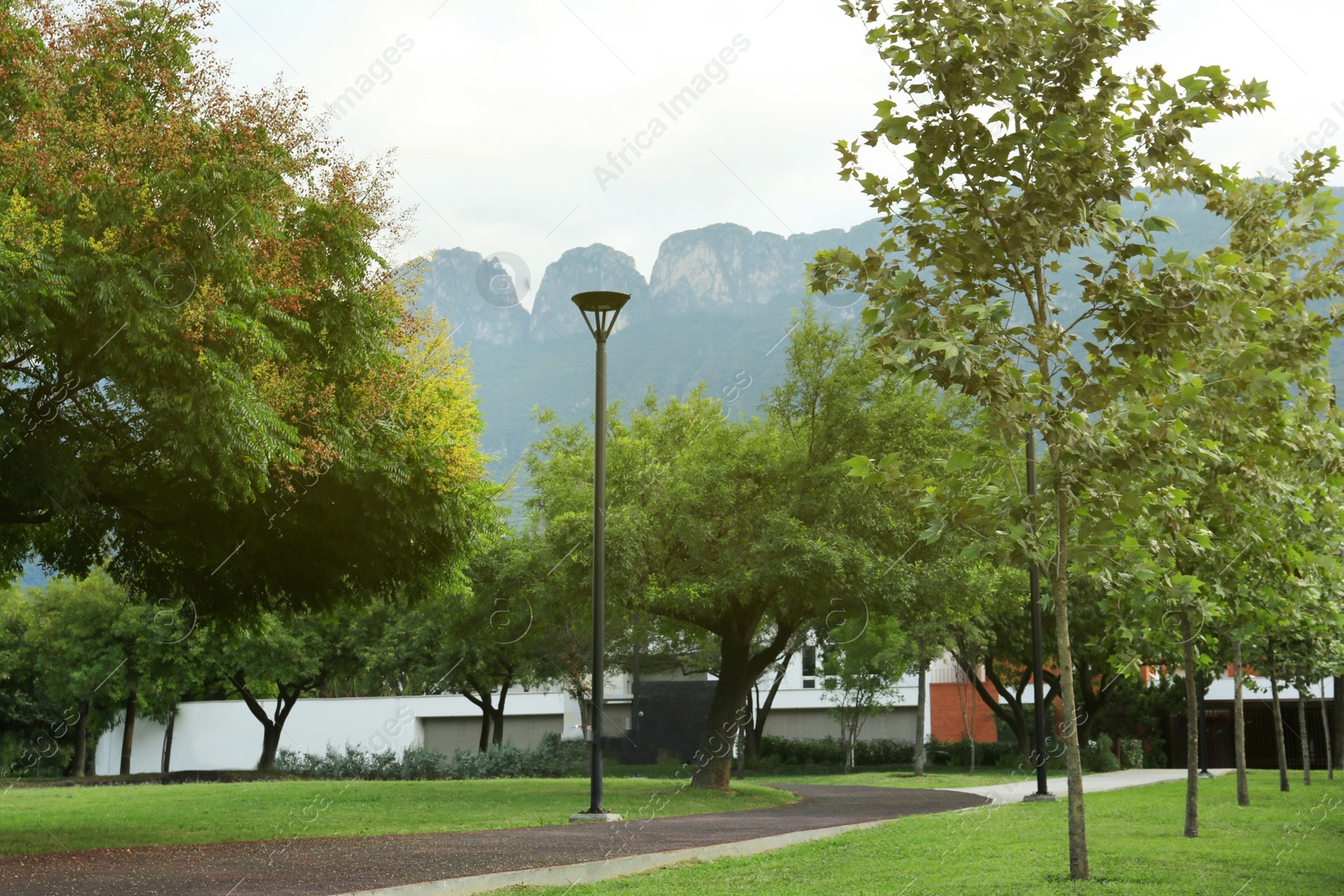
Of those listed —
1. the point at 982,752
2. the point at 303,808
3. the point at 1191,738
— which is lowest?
the point at 982,752

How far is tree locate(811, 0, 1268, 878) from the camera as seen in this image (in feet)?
28.3

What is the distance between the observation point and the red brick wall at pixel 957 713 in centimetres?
5672

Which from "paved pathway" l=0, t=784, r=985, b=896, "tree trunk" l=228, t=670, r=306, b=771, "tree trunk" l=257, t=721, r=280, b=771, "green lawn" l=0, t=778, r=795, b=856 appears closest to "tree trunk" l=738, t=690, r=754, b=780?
"green lawn" l=0, t=778, r=795, b=856

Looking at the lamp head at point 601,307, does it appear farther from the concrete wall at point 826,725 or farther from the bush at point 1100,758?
the concrete wall at point 826,725

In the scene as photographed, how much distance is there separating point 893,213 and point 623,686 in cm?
5981

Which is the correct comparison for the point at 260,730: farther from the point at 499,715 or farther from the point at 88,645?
the point at 499,715

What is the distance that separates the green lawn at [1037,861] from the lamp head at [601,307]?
860cm

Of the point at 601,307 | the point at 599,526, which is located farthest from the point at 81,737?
the point at 601,307

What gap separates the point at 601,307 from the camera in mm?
19141

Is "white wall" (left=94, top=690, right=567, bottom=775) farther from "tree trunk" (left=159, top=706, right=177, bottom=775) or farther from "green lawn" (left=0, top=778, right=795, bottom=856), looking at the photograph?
"green lawn" (left=0, top=778, right=795, bottom=856)

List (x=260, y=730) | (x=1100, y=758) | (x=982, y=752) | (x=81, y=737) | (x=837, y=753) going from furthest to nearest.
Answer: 1. (x=260, y=730)
2. (x=81, y=737)
3. (x=837, y=753)
4. (x=982, y=752)
5. (x=1100, y=758)

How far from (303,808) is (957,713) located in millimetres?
43290

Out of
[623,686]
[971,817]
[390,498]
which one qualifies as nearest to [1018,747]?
[623,686]

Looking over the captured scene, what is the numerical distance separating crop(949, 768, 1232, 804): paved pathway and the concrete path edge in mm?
11433
